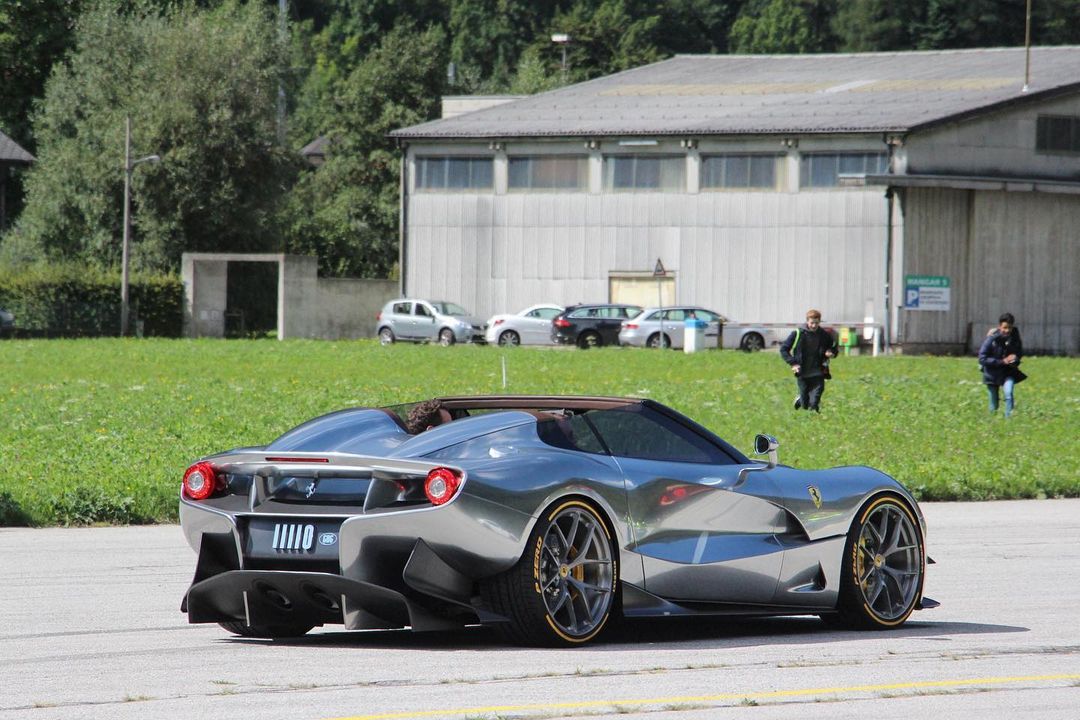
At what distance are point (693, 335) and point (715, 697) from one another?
1810 inches

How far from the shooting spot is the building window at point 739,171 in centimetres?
5844

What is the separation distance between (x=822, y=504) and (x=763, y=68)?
60956mm

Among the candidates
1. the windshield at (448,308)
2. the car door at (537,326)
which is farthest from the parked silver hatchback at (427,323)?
the car door at (537,326)

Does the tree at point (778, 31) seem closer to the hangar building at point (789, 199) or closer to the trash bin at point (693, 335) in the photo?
the hangar building at point (789, 199)

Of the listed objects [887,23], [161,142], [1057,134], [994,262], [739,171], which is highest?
[887,23]

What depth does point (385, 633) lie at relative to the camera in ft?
29.6

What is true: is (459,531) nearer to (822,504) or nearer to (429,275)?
(822,504)

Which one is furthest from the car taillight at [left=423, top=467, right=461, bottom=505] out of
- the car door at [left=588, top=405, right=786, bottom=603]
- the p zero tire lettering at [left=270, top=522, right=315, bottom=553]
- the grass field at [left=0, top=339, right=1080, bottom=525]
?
the grass field at [left=0, top=339, right=1080, bottom=525]

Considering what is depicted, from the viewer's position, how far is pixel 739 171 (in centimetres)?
5897

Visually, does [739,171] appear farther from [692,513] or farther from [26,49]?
[692,513]

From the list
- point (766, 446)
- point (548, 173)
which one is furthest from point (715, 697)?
point (548, 173)

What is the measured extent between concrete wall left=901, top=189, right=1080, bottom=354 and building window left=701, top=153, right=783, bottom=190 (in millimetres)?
4913

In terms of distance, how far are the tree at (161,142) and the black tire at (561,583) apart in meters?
63.2

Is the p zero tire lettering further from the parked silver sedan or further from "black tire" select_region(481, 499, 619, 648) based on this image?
the parked silver sedan
